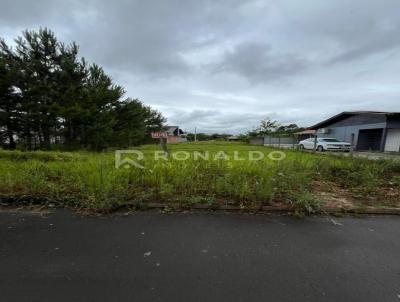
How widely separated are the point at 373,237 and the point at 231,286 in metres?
2.14

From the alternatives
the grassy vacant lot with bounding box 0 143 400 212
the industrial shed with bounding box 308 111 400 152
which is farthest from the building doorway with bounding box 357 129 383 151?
the grassy vacant lot with bounding box 0 143 400 212

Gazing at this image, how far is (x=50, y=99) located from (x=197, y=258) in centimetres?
1834

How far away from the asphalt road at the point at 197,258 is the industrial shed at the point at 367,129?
14.0 m

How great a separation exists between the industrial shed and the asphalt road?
45.9 ft

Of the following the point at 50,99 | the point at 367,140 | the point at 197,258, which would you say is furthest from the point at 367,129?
the point at 50,99

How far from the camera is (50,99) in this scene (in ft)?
52.4

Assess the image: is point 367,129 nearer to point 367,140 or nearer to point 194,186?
point 367,140

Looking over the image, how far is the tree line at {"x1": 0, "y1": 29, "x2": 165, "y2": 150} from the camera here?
15.2 metres

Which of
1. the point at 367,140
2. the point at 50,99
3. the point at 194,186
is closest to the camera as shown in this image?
the point at 194,186

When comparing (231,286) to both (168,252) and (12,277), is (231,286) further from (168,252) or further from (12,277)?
(12,277)

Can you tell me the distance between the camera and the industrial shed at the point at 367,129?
1739 centimetres

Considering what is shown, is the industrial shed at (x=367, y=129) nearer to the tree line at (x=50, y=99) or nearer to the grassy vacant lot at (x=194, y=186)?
the grassy vacant lot at (x=194, y=186)

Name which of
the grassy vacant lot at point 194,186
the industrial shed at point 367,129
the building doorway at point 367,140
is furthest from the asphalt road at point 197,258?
the building doorway at point 367,140

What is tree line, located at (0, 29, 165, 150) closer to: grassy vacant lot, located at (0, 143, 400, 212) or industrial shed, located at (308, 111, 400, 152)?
grassy vacant lot, located at (0, 143, 400, 212)
